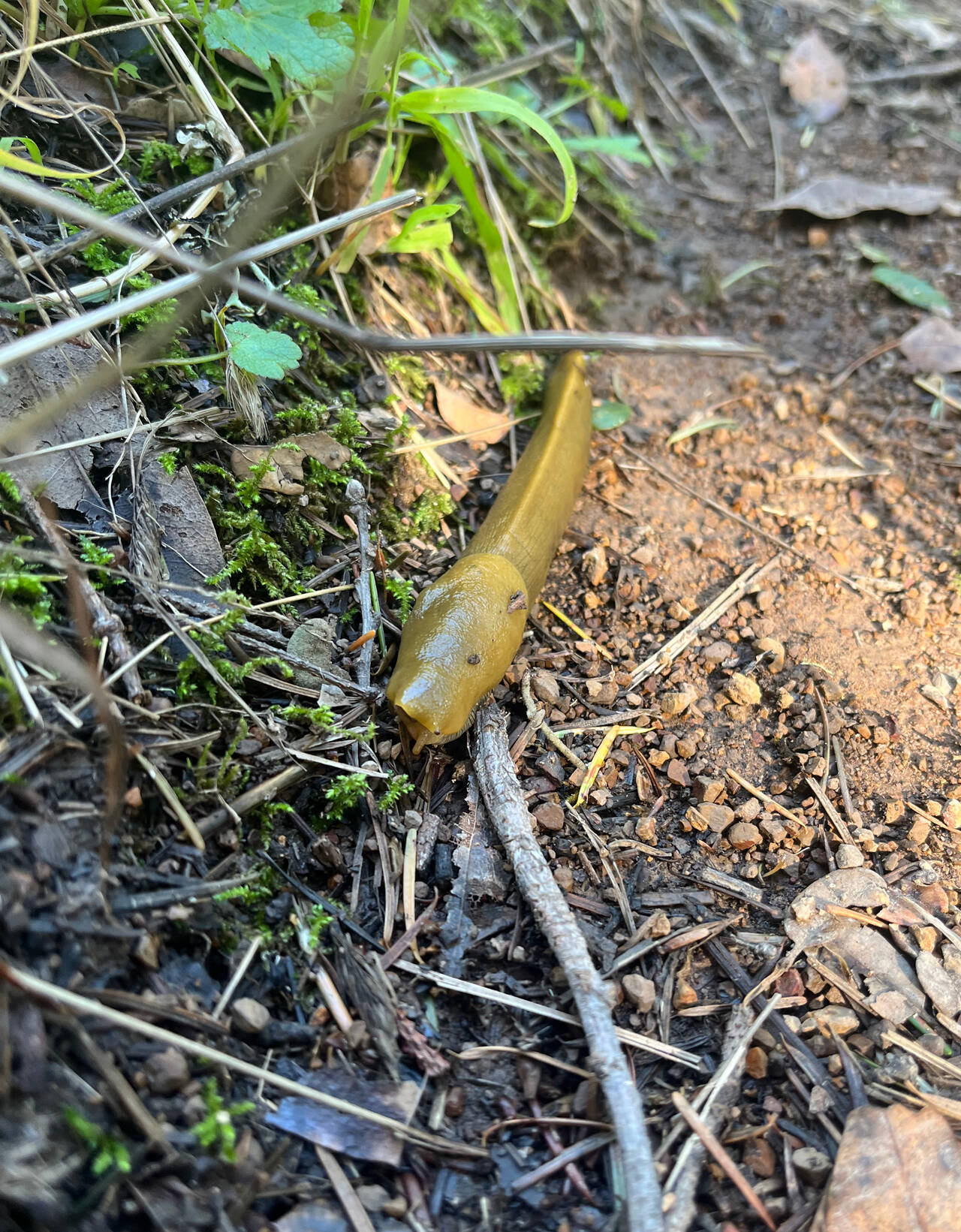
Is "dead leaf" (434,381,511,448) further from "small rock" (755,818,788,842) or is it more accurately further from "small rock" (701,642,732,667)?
"small rock" (755,818,788,842)

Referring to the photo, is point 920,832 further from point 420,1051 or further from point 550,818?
point 420,1051

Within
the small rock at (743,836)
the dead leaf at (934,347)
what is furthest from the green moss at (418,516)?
the dead leaf at (934,347)

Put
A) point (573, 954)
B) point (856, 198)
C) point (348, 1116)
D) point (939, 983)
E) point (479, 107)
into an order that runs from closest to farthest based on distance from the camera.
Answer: point (348, 1116) → point (573, 954) → point (939, 983) → point (479, 107) → point (856, 198)

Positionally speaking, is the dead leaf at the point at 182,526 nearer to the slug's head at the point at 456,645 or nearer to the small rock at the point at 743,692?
the slug's head at the point at 456,645

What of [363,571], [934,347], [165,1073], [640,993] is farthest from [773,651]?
[165,1073]

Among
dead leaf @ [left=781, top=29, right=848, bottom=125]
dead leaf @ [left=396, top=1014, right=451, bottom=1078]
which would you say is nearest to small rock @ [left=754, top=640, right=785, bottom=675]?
dead leaf @ [left=396, top=1014, right=451, bottom=1078]

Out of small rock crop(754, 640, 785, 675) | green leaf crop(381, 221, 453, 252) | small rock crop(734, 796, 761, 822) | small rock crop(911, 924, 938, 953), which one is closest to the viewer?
small rock crop(911, 924, 938, 953)
